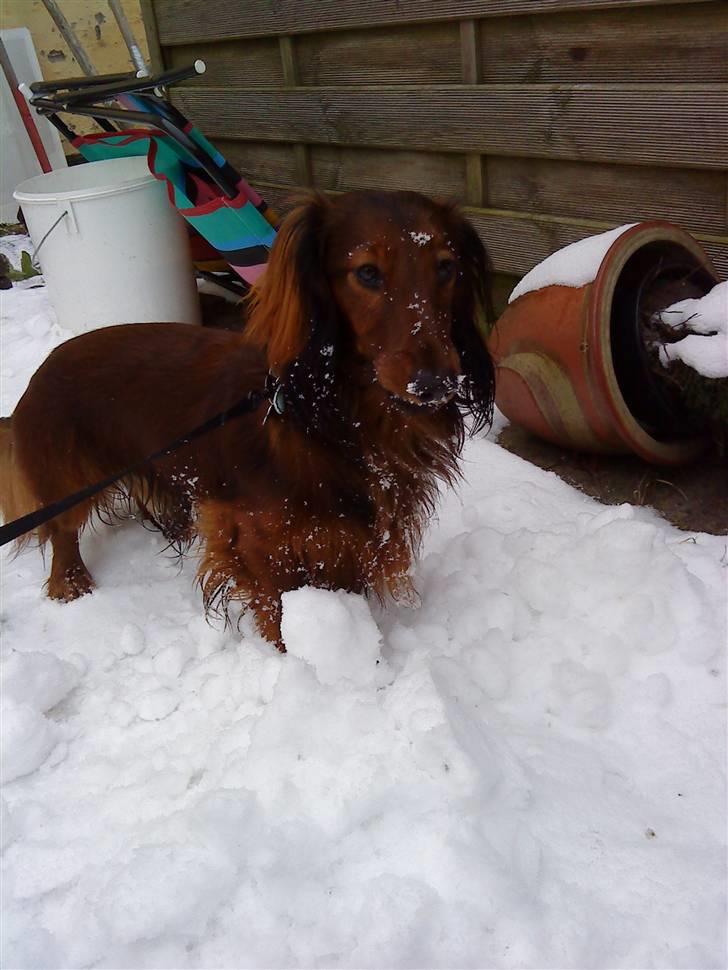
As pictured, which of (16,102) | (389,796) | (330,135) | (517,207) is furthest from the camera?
(16,102)

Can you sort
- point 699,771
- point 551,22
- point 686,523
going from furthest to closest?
point 551,22
point 686,523
point 699,771

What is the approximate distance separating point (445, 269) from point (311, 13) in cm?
278

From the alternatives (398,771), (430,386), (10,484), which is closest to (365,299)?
(430,386)

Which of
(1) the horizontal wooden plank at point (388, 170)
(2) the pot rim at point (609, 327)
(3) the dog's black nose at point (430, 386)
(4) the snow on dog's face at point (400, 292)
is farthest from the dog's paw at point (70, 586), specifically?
(1) the horizontal wooden plank at point (388, 170)

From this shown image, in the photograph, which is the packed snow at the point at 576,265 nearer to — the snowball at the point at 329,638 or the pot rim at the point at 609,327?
the pot rim at the point at 609,327

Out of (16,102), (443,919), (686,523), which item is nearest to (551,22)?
(686,523)

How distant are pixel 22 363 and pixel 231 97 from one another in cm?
189

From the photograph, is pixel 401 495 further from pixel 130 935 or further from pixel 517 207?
pixel 517 207

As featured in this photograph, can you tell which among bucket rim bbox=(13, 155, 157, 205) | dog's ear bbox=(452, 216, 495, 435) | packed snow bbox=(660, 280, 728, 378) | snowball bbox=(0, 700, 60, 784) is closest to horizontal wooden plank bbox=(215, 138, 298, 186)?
bucket rim bbox=(13, 155, 157, 205)

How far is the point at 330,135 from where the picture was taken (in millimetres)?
4031

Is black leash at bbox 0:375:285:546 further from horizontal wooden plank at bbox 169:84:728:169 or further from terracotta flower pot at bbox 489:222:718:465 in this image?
horizontal wooden plank at bbox 169:84:728:169

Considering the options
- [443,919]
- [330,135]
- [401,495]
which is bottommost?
[443,919]

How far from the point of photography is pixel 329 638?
183cm

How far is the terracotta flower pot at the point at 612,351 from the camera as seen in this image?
252 cm
